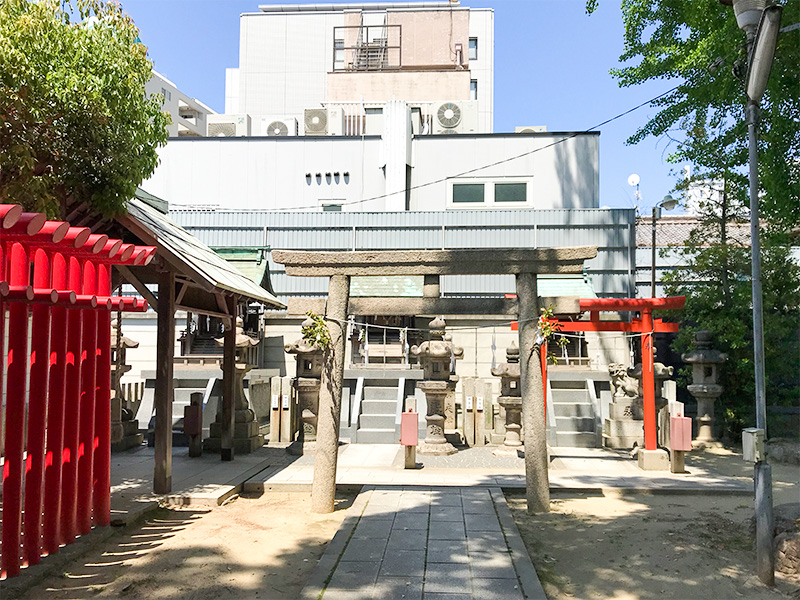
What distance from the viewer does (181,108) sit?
47375 millimetres

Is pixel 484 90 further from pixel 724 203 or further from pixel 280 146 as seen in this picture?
pixel 724 203

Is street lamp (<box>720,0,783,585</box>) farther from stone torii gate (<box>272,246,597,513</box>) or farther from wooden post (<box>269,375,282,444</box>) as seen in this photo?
wooden post (<box>269,375,282,444</box>)

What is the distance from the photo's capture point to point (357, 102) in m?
29.3

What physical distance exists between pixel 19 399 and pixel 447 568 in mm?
3991

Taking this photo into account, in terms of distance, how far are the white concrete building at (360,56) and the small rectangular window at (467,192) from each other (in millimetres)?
8912

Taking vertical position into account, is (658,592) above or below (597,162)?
below

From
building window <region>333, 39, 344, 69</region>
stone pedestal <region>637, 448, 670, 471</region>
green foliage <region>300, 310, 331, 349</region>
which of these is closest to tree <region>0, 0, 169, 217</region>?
green foliage <region>300, 310, 331, 349</region>

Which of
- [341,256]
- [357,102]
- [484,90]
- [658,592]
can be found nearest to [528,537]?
[658,592]

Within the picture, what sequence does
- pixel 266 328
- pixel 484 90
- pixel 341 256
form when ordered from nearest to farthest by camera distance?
pixel 341 256, pixel 266 328, pixel 484 90

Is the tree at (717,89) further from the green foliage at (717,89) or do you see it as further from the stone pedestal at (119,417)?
the stone pedestal at (119,417)

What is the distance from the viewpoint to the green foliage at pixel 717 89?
32.8 ft

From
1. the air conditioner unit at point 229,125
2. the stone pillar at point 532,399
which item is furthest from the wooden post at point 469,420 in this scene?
the air conditioner unit at point 229,125

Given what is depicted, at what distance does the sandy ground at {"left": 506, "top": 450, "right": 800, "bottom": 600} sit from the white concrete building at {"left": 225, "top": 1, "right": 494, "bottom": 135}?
24.6 m

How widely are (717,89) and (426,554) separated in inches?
365
